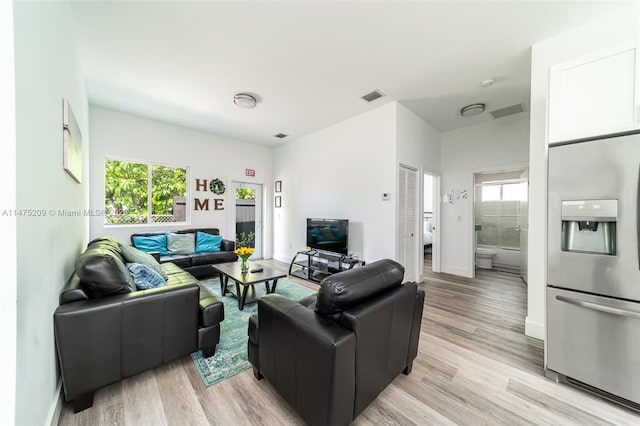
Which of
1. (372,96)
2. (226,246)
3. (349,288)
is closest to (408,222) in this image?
(372,96)

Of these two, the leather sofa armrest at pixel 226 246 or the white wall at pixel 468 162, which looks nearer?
the white wall at pixel 468 162

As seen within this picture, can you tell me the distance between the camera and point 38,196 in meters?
1.21

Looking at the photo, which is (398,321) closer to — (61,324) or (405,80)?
(61,324)

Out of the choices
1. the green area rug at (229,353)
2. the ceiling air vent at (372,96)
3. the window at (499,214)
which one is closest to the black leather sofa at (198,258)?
the green area rug at (229,353)

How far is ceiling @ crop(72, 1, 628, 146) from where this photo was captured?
1.93 metres

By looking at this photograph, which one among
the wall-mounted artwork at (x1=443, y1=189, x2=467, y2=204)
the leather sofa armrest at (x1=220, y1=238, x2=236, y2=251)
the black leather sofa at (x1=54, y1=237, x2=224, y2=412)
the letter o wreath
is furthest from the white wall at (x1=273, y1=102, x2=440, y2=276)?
the black leather sofa at (x1=54, y1=237, x2=224, y2=412)

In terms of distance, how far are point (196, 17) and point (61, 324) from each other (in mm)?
2460

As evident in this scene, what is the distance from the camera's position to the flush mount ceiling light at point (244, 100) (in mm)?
3285

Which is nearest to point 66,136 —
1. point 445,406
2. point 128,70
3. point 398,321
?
point 128,70

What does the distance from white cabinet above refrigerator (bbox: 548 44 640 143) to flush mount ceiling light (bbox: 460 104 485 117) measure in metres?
1.92

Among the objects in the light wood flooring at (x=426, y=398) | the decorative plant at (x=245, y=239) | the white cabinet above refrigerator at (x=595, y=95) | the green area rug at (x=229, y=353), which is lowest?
the light wood flooring at (x=426, y=398)

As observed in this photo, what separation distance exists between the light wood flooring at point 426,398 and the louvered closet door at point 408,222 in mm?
1732

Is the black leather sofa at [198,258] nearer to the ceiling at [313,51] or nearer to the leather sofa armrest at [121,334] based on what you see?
the ceiling at [313,51]

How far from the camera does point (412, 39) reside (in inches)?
88.0
